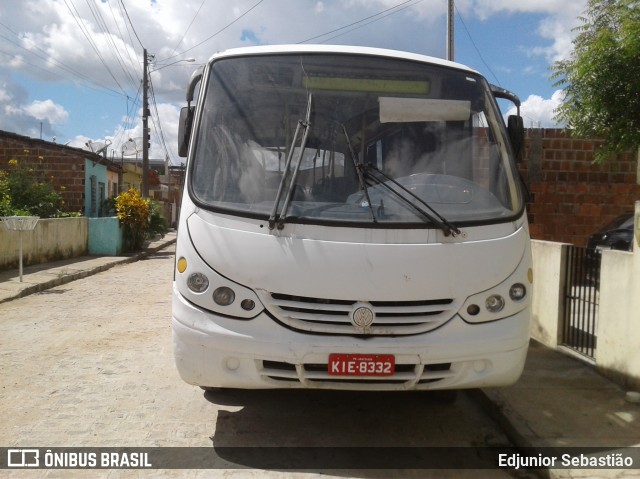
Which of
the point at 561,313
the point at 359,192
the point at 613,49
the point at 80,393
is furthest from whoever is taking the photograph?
the point at 613,49

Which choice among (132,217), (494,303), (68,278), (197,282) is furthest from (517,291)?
(132,217)

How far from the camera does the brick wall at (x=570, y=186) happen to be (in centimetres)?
1147

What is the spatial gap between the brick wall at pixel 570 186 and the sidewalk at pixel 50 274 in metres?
8.67

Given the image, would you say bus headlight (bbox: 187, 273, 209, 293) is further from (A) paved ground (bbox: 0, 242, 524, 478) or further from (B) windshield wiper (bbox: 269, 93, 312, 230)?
(A) paved ground (bbox: 0, 242, 524, 478)

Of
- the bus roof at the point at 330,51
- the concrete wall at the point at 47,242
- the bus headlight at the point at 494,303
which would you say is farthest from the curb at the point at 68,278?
the bus headlight at the point at 494,303

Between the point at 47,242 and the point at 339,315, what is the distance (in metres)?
13.8

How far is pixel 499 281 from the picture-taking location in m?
3.99

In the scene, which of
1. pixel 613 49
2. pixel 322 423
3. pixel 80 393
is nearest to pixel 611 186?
pixel 613 49

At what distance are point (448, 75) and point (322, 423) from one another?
2.60 metres

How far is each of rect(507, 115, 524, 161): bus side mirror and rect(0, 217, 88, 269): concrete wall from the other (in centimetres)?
1116

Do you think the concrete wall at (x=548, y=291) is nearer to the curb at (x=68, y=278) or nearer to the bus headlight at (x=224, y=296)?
the bus headlight at (x=224, y=296)

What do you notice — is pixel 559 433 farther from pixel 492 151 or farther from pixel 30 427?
pixel 30 427

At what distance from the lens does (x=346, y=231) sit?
388 cm

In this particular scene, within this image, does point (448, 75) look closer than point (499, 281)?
No
